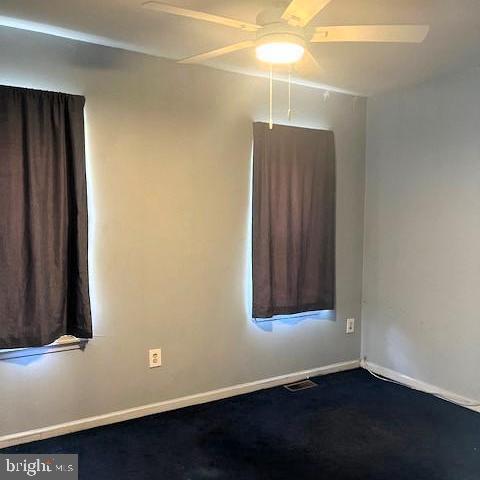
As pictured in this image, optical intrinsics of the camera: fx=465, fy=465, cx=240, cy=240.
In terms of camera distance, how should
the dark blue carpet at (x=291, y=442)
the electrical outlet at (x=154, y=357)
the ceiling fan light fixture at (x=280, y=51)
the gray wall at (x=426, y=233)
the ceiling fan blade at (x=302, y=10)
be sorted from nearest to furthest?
1. the ceiling fan blade at (x=302, y=10)
2. the ceiling fan light fixture at (x=280, y=51)
3. the dark blue carpet at (x=291, y=442)
4. the electrical outlet at (x=154, y=357)
5. the gray wall at (x=426, y=233)

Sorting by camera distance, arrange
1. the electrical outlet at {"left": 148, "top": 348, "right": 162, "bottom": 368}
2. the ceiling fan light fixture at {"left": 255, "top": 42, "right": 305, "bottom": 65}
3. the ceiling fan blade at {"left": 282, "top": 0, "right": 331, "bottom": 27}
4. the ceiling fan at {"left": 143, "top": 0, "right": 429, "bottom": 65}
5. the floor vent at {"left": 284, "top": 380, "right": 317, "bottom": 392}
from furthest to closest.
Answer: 1. the floor vent at {"left": 284, "top": 380, "right": 317, "bottom": 392}
2. the electrical outlet at {"left": 148, "top": 348, "right": 162, "bottom": 368}
3. the ceiling fan light fixture at {"left": 255, "top": 42, "right": 305, "bottom": 65}
4. the ceiling fan at {"left": 143, "top": 0, "right": 429, "bottom": 65}
5. the ceiling fan blade at {"left": 282, "top": 0, "right": 331, "bottom": 27}

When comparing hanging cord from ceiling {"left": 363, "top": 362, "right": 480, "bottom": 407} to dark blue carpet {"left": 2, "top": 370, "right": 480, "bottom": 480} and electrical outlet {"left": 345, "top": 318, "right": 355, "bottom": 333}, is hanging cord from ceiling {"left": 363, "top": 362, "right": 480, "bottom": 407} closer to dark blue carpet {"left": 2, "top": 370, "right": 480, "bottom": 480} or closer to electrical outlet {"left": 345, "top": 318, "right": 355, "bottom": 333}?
dark blue carpet {"left": 2, "top": 370, "right": 480, "bottom": 480}

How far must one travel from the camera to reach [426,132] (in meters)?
3.29

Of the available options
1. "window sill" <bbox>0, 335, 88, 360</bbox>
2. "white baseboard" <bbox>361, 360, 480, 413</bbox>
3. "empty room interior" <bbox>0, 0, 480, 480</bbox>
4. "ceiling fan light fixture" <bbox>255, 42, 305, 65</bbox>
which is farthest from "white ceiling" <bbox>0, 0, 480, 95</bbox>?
"white baseboard" <bbox>361, 360, 480, 413</bbox>

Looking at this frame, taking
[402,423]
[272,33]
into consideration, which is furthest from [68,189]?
[402,423]

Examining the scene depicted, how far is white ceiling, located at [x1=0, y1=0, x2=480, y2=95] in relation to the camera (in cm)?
218

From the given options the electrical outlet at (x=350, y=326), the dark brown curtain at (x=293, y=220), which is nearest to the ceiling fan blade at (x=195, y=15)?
the dark brown curtain at (x=293, y=220)

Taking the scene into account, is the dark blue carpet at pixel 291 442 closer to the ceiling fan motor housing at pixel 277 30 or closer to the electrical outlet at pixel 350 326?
the electrical outlet at pixel 350 326

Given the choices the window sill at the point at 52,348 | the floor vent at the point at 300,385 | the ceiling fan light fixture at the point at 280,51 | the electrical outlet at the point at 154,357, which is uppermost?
the ceiling fan light fixture at the point at 280,51

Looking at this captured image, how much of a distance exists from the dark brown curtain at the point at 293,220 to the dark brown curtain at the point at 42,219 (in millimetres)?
1195

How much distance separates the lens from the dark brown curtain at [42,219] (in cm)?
242

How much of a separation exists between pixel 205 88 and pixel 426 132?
158 cm

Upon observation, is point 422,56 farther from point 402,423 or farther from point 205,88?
point 402,423

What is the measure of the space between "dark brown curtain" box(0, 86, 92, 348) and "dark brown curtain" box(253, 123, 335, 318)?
3.92ft
